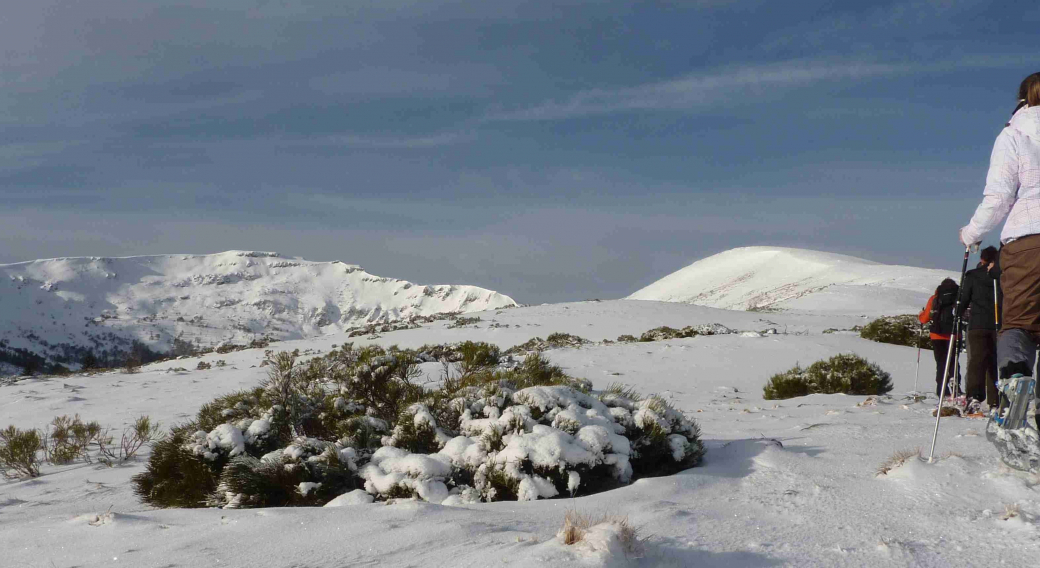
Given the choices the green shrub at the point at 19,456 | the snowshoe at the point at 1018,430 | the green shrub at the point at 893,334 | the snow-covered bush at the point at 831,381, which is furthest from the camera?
the green shrub at the point at 893,334

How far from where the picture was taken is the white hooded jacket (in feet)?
10.8

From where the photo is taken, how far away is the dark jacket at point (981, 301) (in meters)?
5.80

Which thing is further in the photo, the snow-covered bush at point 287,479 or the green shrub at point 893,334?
the green shrub at point 893,334

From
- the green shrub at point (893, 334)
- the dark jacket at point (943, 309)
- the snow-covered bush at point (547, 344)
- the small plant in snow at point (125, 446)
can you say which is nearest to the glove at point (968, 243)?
the dark jacket at point (943, 309)

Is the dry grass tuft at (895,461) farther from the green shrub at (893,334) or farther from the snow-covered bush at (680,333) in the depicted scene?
the green shrub at (893,334)

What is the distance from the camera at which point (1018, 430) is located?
10.6 ft

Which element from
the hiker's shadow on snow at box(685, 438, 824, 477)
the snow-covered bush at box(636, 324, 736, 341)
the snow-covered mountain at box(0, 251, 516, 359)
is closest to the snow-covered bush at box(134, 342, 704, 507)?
the hiker's shadow on snow at box(685, 438, 824, 477)

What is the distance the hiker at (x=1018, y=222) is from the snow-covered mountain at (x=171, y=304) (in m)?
130

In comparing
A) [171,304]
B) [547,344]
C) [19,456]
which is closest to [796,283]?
[547,344]

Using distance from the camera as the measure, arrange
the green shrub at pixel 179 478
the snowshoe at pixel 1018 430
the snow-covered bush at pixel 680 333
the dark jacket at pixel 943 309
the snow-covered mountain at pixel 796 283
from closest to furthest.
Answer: the snowshoe at pixel 1018 430 < the green shrub at pixel 179 478 < the dark jacket at pixel 943 309 < the snow-covered bush at pixel 680 333 < the snow-covered mountain at pixel 796 283

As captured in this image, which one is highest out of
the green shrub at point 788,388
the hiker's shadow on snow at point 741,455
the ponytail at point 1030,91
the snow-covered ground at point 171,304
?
the snow-covered ground at point 171,304

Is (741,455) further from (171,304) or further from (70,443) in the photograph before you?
(171,304)

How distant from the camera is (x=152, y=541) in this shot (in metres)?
2.52

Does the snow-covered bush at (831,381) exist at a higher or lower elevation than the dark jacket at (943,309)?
lower
